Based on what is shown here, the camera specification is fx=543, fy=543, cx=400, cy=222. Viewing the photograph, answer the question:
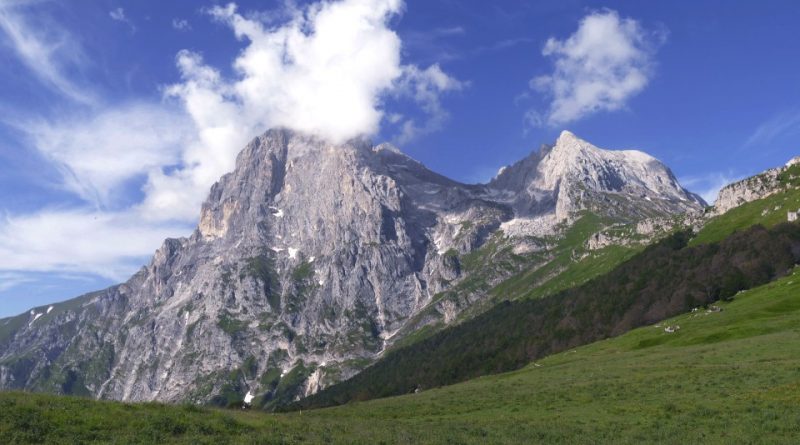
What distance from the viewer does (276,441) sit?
3166 cm

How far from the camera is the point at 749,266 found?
188750 millimetres

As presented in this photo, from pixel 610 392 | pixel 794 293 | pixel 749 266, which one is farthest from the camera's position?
pixel 749 266

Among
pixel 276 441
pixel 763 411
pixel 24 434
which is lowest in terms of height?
pixel 763 411

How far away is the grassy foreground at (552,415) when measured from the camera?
31.9 meters

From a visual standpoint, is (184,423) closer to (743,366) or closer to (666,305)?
(743,366)

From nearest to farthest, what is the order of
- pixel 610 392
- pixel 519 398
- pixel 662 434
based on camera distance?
pixel 662 434 → pixel 610 392 → pixel 519 398

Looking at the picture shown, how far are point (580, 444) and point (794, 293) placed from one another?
115 meters

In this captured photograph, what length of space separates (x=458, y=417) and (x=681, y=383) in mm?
22508

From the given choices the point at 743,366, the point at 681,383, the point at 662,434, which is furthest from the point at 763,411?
the point at 743,366

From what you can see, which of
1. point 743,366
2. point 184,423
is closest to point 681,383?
point 743,366

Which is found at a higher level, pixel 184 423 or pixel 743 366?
pixel 184 423

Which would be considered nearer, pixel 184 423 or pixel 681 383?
pixel 184 423

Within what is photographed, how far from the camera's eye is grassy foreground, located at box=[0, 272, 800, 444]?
105 feet

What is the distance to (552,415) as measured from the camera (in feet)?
155
